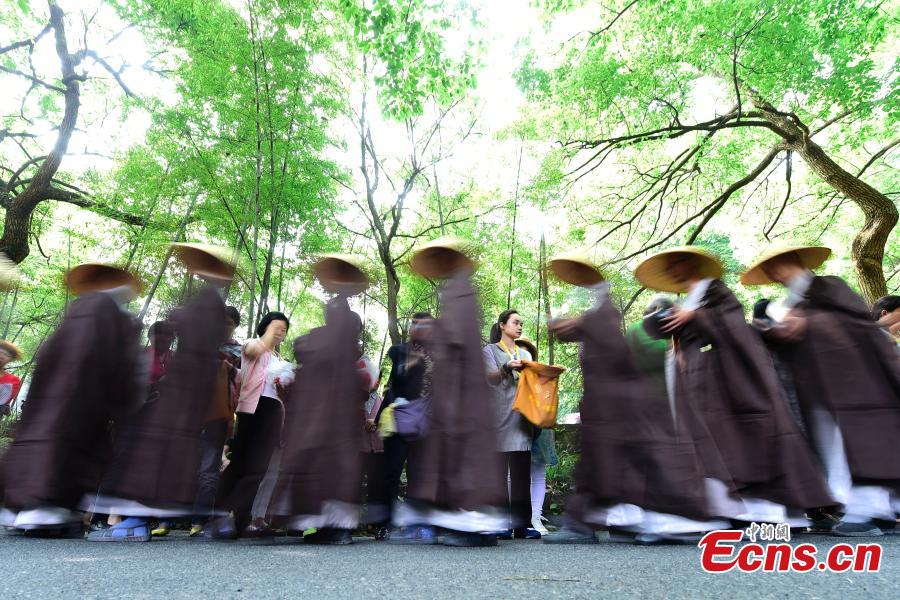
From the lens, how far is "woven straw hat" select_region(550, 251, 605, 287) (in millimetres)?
3924

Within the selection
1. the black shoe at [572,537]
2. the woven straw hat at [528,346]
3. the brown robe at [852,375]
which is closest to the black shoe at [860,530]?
the brown robe at [852,375]

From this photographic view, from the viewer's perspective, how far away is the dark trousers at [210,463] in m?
4.05

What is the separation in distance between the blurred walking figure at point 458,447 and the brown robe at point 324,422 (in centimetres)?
46

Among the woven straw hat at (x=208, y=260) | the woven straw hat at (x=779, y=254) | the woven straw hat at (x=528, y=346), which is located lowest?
the woven straw hat at (x=528, y=346)

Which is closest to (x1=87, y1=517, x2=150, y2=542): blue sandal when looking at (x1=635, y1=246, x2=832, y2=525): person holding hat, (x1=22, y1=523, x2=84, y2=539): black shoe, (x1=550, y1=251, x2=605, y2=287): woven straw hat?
(x1=22, y1=523, x2=84, y2=539): black shoe

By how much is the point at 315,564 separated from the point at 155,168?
31.2 feet

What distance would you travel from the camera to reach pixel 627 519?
3553mm

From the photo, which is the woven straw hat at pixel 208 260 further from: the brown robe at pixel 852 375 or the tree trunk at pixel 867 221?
the tree trunk at pixel 867 221

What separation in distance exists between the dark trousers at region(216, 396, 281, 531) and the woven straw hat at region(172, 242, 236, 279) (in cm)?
95

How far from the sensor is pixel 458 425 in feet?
11.1

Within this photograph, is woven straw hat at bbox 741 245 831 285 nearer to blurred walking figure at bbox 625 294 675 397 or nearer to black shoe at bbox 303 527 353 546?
blurred walking figure at bbox 625 294 675 397

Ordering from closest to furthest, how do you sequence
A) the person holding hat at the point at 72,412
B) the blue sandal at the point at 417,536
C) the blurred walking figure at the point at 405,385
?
the person holding hat at the point at 72,412 < the blue sandal at the point at 417,536 < the blurred walking figure at the point at 405,385

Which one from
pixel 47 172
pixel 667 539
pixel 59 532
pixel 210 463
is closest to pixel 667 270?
pixel 667 539

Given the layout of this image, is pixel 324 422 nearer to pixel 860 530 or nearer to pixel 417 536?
pixel 417 536
